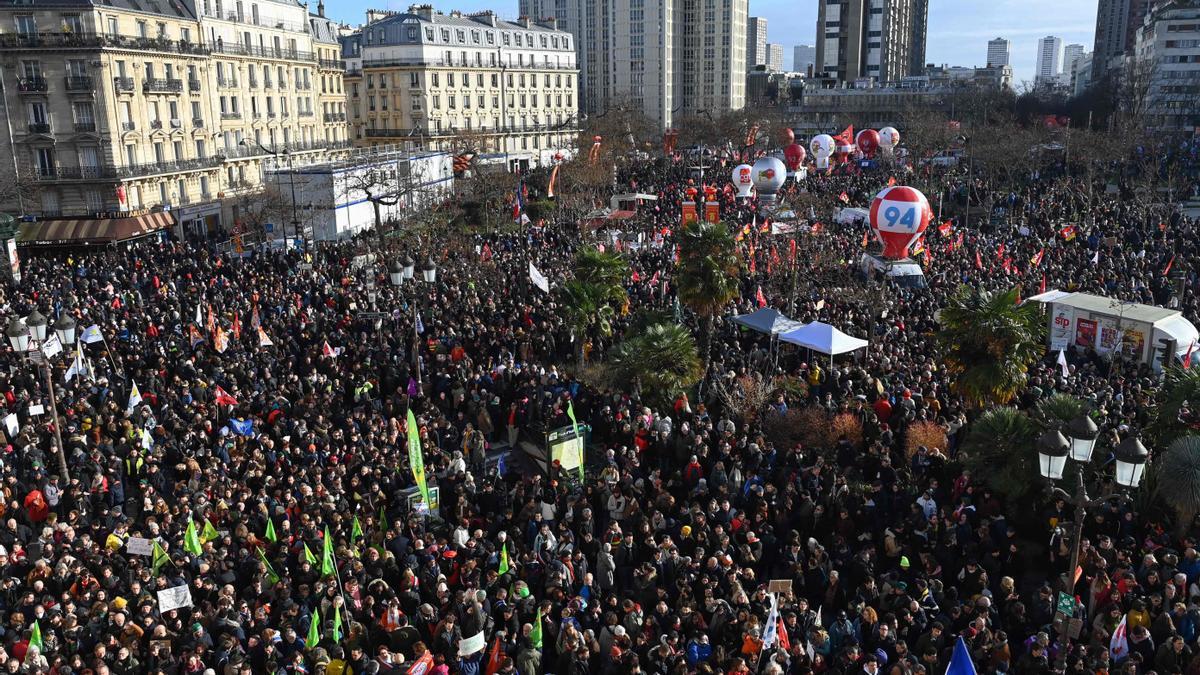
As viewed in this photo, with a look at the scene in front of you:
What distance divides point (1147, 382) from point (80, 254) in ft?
133

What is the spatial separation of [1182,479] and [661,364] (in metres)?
9.50

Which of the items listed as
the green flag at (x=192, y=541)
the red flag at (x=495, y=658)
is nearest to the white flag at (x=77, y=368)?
the green flag at (x=192, y=541)

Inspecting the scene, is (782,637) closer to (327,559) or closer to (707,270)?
(327,559)

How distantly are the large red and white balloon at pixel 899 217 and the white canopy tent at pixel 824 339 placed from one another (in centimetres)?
772

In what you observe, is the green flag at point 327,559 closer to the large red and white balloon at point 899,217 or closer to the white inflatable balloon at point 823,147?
the large red and white balloon at point 899,217

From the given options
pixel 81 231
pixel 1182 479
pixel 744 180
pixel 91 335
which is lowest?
pixel 1182 479

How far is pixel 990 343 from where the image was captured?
1655 cm

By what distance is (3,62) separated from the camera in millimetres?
40625

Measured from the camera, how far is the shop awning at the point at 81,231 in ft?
132

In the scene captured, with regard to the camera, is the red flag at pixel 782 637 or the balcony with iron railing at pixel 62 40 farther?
the balcony with iron railing at pixel 62 40

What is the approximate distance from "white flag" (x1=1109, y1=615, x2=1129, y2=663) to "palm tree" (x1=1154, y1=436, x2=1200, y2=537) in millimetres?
2829

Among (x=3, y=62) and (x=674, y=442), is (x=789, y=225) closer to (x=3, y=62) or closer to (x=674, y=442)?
(x=674, y=442)

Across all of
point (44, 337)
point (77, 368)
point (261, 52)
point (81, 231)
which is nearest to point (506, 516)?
point (44, 337)

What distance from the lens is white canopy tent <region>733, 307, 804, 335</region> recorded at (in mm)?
21953
